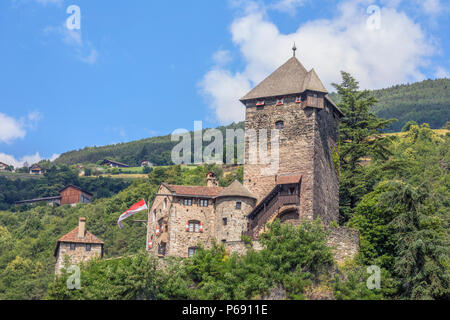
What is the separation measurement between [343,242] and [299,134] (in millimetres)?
9966

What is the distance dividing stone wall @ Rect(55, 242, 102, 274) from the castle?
484cm

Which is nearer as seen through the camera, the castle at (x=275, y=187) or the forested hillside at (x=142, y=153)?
the castle at (x=275, y=187)

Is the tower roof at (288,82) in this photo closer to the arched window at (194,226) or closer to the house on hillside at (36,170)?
the arched window at (194,226)

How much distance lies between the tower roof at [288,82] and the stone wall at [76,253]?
18.1 meters

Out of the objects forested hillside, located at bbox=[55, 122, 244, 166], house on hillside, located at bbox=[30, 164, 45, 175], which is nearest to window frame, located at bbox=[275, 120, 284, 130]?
forested hillside, located at bbox=[55, 122, 244, 166]

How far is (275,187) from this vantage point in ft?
161

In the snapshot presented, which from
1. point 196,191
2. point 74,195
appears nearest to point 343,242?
point 196,191

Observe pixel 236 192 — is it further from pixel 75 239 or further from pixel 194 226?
pixel 75 239

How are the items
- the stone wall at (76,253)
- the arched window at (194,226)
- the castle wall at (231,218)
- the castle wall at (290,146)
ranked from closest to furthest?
1. the castle wall at (290,146)
2. the castle wall at (231,218)
3. the arched window at (194,226)
4. the stone wall at (76,253)

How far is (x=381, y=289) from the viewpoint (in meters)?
39.5

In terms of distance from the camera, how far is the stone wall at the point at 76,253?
52.1 m

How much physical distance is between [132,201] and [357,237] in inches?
2398

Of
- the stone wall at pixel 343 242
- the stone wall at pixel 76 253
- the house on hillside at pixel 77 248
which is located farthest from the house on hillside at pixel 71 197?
the stone wall at pixel 343 242
